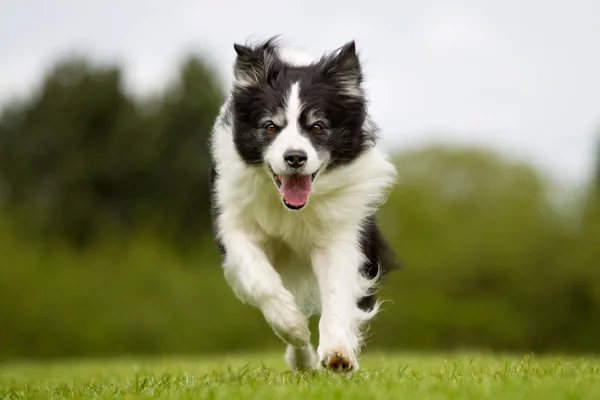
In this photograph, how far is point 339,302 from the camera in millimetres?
6305

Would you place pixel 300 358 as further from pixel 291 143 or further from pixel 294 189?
pixel 291 143

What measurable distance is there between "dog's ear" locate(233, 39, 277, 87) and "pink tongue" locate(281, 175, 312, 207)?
0.89m

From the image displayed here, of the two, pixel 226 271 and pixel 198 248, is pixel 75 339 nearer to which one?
pixel 198 248

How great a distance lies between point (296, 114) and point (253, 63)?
2.48ft

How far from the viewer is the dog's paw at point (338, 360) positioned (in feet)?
19.2

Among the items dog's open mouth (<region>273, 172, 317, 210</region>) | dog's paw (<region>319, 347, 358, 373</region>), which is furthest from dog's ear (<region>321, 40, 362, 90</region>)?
dog's paw (<region>319, 347, 358, 373</region>)

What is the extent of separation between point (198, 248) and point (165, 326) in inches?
183

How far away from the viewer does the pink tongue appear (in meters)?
6.25

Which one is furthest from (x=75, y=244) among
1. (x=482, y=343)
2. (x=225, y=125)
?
(x=225, y=125)

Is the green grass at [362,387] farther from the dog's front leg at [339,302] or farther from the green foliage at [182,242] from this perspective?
the green foliage at [182,242]

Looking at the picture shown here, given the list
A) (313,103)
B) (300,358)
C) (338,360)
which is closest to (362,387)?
(338,360)

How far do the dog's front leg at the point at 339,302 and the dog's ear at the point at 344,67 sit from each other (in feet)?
3.95

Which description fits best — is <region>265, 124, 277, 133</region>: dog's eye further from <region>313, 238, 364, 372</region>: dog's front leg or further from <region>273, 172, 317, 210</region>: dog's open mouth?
<region>313, 238, 364, 372</region>: dog's front leg

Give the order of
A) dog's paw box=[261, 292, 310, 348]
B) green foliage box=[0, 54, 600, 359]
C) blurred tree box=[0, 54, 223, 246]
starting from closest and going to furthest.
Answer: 1. dog's paw box=[261, 292, 310, 348]
2. green foliage box=[0, 54, 600, 359]
3. blurred tree box=[0, 54, 223, 246]
